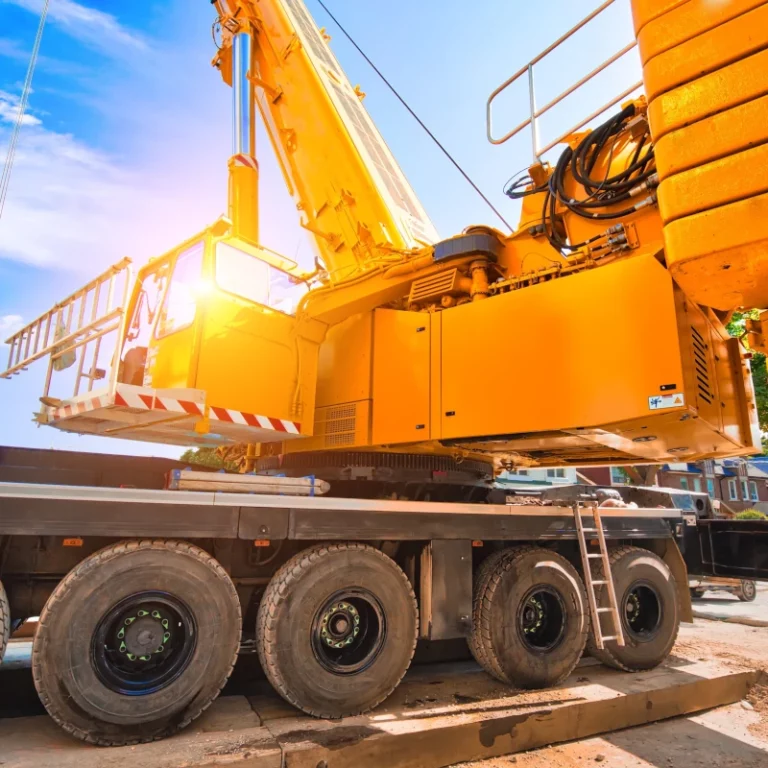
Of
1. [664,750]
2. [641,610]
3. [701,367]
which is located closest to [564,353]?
[701,367]

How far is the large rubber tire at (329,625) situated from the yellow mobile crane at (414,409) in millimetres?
17

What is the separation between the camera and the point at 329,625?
3721mm

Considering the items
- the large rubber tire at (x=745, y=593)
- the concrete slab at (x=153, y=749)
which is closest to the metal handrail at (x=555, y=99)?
the concrete slab at (x=153, y=749)

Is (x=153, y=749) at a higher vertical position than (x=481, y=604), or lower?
lower

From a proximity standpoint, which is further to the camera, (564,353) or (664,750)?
(564,353)

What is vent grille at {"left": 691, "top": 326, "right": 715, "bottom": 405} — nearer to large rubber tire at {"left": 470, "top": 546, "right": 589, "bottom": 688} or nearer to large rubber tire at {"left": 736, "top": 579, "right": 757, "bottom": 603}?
large rubber tire at {"left": 470, "top": 546, "right": 589, "bottom": 688}

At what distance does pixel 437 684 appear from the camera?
178 inches

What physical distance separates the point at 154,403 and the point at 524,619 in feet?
10.6

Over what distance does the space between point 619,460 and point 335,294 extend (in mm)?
3142

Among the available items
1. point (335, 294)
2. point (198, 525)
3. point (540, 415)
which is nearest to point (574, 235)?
point (540, 415)

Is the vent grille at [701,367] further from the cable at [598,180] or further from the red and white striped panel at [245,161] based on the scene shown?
the red and white striped panel at [245,161]

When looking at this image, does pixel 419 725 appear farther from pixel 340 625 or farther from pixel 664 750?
pixel 664 750

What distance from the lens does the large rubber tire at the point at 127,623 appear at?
9.46 ft

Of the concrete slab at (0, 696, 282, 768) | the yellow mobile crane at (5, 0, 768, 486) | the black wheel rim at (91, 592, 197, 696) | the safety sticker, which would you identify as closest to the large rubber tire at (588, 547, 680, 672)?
the yellow mobile crane at (5, 0, 768, 486)
